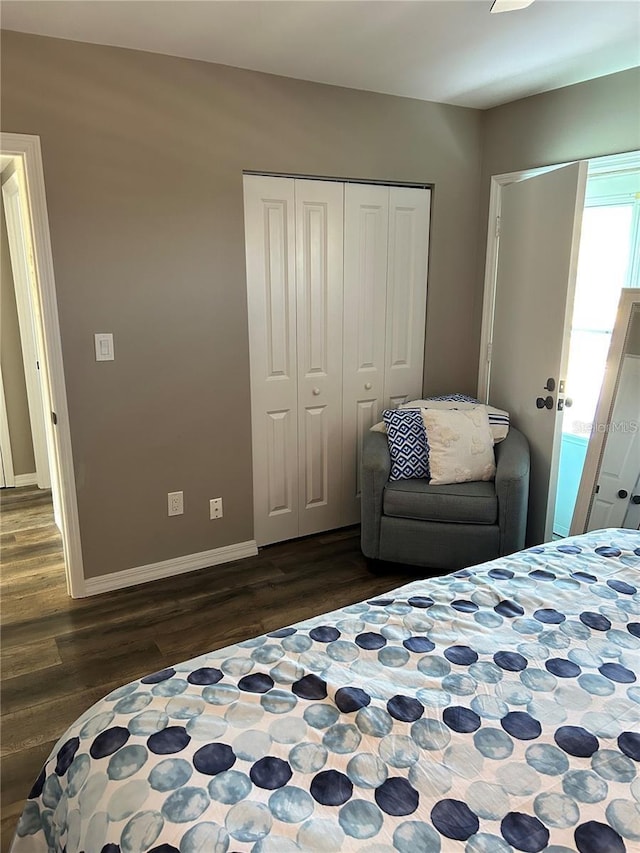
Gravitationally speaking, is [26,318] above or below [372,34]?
below

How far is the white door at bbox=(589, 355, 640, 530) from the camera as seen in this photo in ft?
9.04

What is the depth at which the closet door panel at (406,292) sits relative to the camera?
351 cm

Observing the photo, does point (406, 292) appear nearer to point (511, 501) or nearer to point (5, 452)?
point (511, 501)

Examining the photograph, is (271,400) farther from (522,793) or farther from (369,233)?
(522,793)

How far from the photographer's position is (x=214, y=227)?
2.95 m

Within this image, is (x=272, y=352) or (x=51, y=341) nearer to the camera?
(x=51, y=341)

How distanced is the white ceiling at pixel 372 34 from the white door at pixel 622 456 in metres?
1.35

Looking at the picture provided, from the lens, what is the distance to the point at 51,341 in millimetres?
2662

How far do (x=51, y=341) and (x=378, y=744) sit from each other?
2.20 metres

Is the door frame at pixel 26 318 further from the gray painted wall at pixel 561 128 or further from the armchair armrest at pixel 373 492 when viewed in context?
the gray painted wall at pixel 561 128

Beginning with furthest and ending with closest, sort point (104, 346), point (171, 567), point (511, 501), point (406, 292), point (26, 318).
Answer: point (26, 318) → point (406, 292) → point (171, 567) → point (511, 501) → point (104, 346)

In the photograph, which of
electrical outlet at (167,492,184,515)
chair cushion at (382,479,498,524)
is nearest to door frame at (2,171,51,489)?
electrical outlet at (167,492,184,515)

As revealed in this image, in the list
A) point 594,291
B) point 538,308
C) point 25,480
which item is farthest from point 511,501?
point 25,480

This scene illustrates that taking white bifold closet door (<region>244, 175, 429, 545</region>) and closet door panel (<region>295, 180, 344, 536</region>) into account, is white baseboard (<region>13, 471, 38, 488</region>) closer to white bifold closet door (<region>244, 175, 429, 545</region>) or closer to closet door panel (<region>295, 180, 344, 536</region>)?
white bifold closet door (<region>244, 175, 429, 545</region>)
